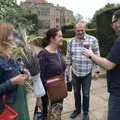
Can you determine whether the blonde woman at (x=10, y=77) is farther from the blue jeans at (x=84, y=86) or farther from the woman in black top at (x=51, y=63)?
the blue jeans at (x=84, y=86)

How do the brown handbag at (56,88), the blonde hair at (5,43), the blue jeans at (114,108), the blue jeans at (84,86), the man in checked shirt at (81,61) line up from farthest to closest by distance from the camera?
the blue jeans at (84,86) < the man in checked shirt at (81,61) < the brown handbag at (56,88) < the blue jeans at (114,108) < the blonde hair at (5,43)

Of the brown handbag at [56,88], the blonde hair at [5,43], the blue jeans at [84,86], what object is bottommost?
the blue jeans at [84,86]

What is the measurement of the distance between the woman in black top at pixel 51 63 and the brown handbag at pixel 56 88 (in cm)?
6

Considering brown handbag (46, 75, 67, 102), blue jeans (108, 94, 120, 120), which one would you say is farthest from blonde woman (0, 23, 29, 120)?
brown handbag (46, 75, 67, 102)

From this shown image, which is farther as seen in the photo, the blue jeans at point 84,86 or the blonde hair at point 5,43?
the blue jeans at point 84,86

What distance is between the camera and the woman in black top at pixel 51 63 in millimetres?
4676

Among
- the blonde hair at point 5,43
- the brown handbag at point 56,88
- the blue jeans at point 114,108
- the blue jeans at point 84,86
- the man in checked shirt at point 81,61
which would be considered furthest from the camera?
the blue jeans at point 84,86

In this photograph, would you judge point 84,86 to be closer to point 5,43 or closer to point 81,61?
point 81,61

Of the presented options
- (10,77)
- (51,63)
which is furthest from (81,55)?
(10,77)

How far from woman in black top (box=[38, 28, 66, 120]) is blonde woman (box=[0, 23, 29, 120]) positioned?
1347 mm

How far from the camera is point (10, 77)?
3244 mm

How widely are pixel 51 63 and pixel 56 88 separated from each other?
35 cm

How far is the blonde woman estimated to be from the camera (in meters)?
3.18

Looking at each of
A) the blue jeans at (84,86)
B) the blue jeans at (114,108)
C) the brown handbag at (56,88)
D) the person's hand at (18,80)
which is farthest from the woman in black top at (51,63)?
the person's hand at (18,80)
